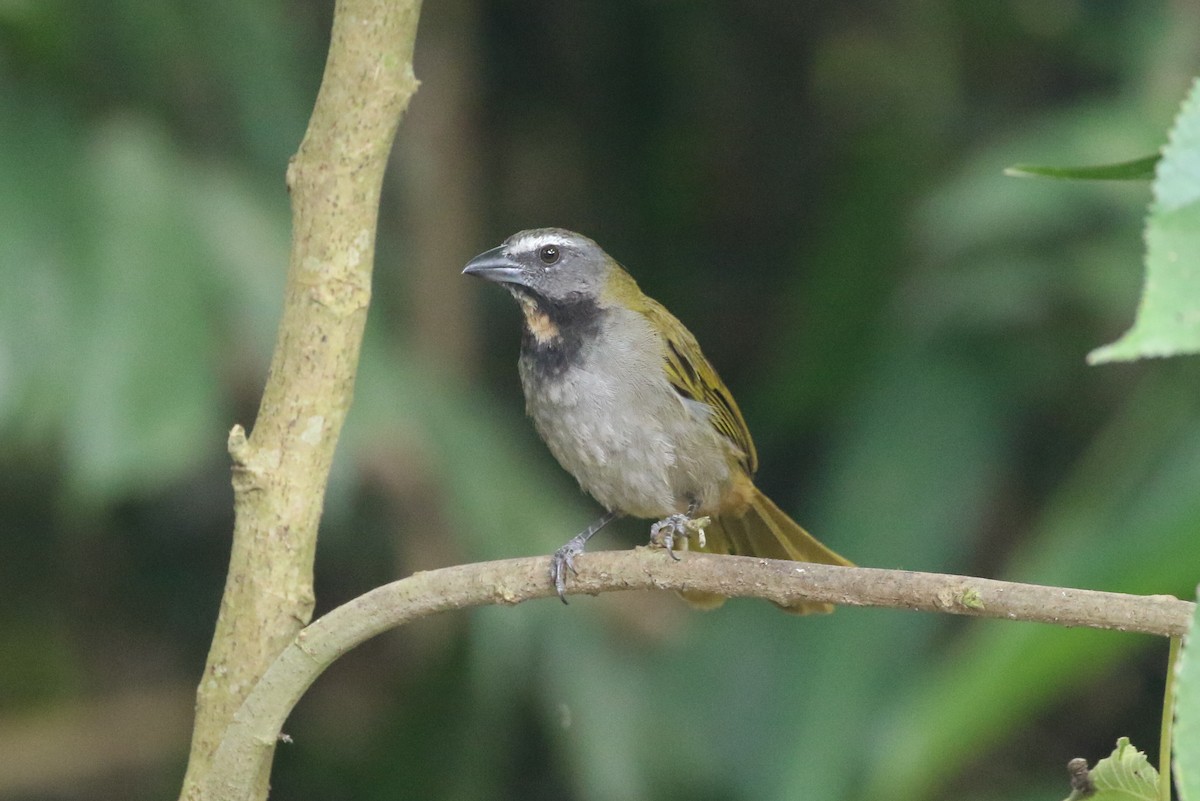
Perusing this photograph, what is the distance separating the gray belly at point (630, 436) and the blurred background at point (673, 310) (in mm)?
779

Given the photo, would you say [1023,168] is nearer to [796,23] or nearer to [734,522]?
[734,522]

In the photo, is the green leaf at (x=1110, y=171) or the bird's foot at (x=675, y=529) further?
the bird's foot at (x=675, y=529)

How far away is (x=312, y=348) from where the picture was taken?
78.4 inches

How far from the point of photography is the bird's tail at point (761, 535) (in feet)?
11.4

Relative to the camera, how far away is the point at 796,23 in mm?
6320

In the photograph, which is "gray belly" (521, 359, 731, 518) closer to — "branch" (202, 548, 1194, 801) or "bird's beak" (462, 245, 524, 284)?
"bird's beak" (462, 245, 524, 284)

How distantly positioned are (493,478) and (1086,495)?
6.00 ft

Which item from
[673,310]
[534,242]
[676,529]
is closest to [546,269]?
[534,242]

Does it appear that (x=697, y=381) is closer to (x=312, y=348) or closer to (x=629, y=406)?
(x=629, y=406)

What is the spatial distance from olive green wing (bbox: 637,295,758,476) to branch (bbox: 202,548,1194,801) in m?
1.46

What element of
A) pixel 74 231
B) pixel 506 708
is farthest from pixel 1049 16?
→ pixel 74 231

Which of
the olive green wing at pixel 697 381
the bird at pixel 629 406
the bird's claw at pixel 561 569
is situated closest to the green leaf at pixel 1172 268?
the bird's claw at pixel 561 569

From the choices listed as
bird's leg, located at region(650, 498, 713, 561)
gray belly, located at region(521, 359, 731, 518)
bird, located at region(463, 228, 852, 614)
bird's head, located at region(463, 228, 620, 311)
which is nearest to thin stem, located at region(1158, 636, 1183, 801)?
bird's leg, located at region(650, 498, 713, 561)

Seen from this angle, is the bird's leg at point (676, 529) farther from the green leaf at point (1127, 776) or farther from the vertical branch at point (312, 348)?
the green leaf at point (1127, 776)
